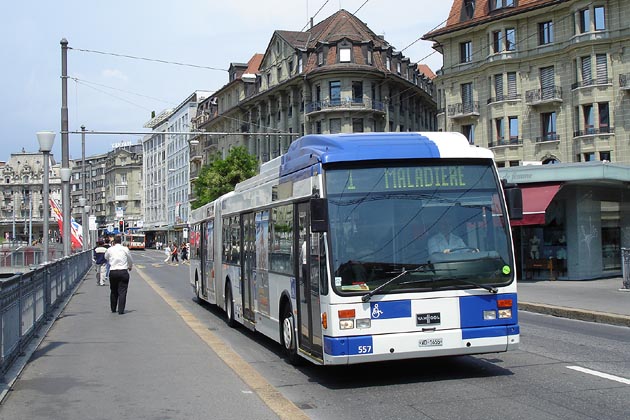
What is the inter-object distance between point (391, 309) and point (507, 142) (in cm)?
3976

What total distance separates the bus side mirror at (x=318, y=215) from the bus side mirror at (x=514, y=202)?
7.25 ft

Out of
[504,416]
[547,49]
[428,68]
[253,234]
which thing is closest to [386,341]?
[504,416]

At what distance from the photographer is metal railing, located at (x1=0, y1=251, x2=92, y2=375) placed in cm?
911

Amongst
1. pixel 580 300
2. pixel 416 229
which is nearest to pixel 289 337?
pixel 416 229

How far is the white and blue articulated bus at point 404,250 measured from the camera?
8.35 metres

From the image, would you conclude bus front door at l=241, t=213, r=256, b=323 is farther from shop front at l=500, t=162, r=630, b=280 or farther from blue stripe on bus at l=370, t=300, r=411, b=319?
shop front at l=500, t=162, r=630, b=280

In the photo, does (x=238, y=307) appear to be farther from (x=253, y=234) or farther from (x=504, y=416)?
(x=504, y=416)

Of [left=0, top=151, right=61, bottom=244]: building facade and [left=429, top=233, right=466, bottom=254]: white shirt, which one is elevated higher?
[left=0, top=151, right=61, bottom=244]: building facade

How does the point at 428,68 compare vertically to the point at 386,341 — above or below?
above

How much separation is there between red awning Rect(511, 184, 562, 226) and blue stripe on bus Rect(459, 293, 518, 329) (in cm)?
1715

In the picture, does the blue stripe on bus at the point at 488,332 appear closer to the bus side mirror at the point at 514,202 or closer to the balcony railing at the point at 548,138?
the bus side mirror at the point at 514,202

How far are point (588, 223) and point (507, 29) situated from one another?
2177 cm

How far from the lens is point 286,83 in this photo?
209 ft

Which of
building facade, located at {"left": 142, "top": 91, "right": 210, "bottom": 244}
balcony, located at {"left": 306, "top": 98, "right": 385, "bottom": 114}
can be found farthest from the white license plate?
building facade, located at {"left": 142, "top": 91, "right": 210, "bottom": 244}
